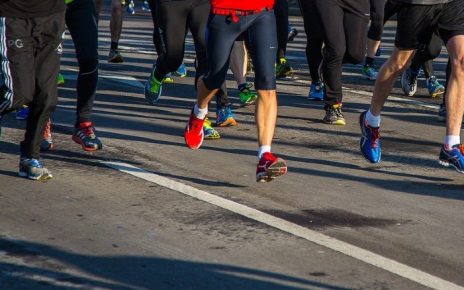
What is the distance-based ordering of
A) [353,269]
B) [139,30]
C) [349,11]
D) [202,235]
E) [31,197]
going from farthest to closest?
[139,30], [349,11], [31,197], [202,235], [353,269]

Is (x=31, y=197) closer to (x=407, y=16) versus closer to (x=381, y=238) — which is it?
(x=381, y=238)

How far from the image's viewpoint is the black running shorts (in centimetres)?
854

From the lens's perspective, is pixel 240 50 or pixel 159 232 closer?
pixel 159 232

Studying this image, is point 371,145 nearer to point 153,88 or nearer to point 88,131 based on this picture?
point 88,131

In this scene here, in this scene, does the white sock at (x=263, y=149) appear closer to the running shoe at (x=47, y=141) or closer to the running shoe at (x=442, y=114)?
the running shoe at (x=47, y=141)

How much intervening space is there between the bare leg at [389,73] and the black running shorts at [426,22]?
0.09 metres

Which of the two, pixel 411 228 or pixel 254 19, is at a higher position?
pixel 254 19

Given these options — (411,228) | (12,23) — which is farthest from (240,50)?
(411,228)

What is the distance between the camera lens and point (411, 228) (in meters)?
6.96

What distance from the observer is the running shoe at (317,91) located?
12.6 meters

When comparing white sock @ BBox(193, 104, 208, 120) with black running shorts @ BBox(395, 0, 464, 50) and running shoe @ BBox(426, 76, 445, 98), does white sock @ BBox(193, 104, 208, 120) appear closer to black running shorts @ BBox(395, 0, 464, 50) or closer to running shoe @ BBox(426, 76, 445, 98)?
black running shorts @ BBox(395, 0, 464, 50)

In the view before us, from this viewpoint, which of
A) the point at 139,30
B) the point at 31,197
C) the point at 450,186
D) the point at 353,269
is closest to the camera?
the point at 353,269

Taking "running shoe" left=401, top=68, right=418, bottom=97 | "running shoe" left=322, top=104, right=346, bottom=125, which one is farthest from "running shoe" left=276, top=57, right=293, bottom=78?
"running shoe" left=322, top=104, right=346, bottom=125

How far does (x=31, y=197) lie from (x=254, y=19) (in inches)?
76.1
